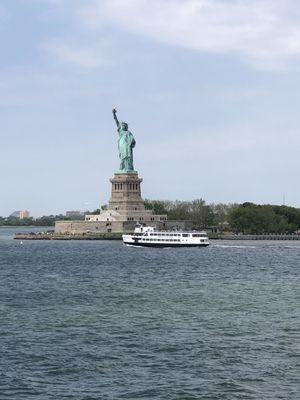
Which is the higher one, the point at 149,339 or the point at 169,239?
the point at 169,239

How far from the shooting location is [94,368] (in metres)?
33.7

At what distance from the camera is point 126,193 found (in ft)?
629

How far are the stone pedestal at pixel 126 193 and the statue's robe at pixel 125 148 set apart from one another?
210cm

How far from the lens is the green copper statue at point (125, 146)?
193 m

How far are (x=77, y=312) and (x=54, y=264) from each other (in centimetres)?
5026

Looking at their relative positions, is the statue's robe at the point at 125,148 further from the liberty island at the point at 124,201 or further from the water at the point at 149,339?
the water at the point at 149,339

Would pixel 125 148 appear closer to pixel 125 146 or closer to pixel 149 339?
pixel 125 146

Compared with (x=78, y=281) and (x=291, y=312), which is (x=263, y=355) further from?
(x=78, y=281)

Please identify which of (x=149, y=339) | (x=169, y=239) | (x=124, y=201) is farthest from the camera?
(x=124, y=201)

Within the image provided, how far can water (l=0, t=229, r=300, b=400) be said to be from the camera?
31031 millimetres

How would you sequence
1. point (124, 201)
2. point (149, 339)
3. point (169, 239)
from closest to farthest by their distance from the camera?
point (149, 339)
point (169, 239)
point (124, 201)

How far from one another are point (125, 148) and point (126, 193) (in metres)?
9.81

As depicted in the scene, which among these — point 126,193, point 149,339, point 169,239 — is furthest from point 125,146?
point 149,339

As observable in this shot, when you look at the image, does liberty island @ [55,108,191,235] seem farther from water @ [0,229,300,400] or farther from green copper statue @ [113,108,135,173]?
water @ [0,229,300,400]
